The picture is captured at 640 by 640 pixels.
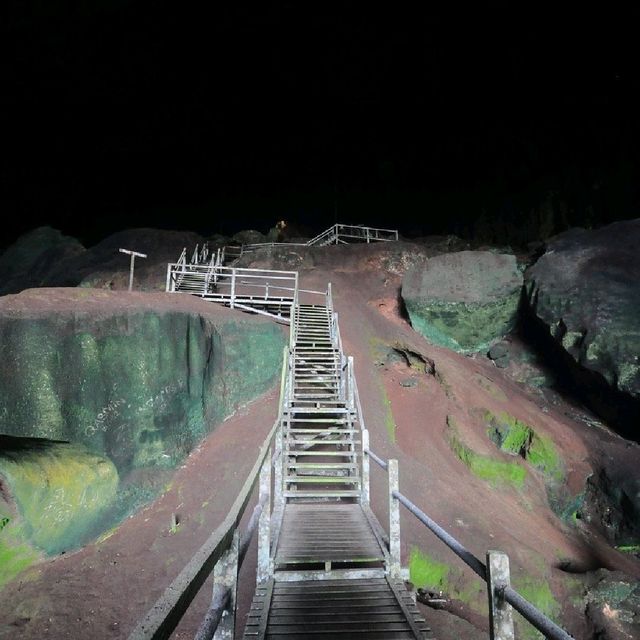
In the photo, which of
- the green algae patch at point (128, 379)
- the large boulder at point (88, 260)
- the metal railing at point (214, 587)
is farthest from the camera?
the large boulder at point (88, 260)

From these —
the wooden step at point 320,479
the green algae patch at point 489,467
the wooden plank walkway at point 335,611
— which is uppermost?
the wooden plank walkway at point 335,611

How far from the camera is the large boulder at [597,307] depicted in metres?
15.2

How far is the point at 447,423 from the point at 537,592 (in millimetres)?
5450

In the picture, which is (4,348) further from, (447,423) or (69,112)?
(69,112)

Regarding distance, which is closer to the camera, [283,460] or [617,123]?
[283,460]

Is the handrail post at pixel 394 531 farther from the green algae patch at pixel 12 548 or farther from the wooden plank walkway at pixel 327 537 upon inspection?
the green algae patch at pixel 12 548

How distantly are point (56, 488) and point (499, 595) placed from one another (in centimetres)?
1031

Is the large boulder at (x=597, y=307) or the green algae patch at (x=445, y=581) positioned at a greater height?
the large boulder at (x=597, y=307)

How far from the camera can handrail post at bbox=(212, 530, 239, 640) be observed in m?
2.21

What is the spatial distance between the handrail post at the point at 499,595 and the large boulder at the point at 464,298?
1730 cm

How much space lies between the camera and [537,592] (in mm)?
8703

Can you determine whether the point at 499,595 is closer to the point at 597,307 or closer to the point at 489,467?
the point at 489,467

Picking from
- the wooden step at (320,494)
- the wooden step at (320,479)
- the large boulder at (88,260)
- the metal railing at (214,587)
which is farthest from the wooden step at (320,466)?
the large boulder at (88,260)

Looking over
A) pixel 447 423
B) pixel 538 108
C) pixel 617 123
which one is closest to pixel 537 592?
pixel 447 423
